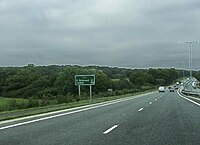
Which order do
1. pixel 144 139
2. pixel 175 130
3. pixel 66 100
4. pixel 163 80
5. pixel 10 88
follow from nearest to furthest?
pixel 144 139 < pixel 175 130 < pixel 66 100 < pixel 10 88 < pixel 163 80

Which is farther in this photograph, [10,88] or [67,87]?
[10,88]

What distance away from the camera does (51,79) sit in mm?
118312

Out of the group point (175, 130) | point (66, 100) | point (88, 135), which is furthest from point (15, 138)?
point (66, 100)

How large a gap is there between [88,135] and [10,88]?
350 feet

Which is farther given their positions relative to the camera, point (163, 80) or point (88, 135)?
point (163, 80)

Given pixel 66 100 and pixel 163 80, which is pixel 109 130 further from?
pixel 163 80

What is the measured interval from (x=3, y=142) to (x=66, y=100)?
37.8 m

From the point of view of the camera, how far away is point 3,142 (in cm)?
1177

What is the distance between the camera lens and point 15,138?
1271cm

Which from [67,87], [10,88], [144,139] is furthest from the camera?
[10,88]

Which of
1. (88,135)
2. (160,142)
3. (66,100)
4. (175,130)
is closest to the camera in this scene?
(160,142)

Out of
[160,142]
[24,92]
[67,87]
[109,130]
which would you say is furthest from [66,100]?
[24,92]

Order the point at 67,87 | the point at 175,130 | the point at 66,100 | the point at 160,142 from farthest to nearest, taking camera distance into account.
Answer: the point at 67,87 < the point at 66,100 < the point at 175,130 < the point at 160,142

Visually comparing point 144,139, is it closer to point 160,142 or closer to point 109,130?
point 160,142
